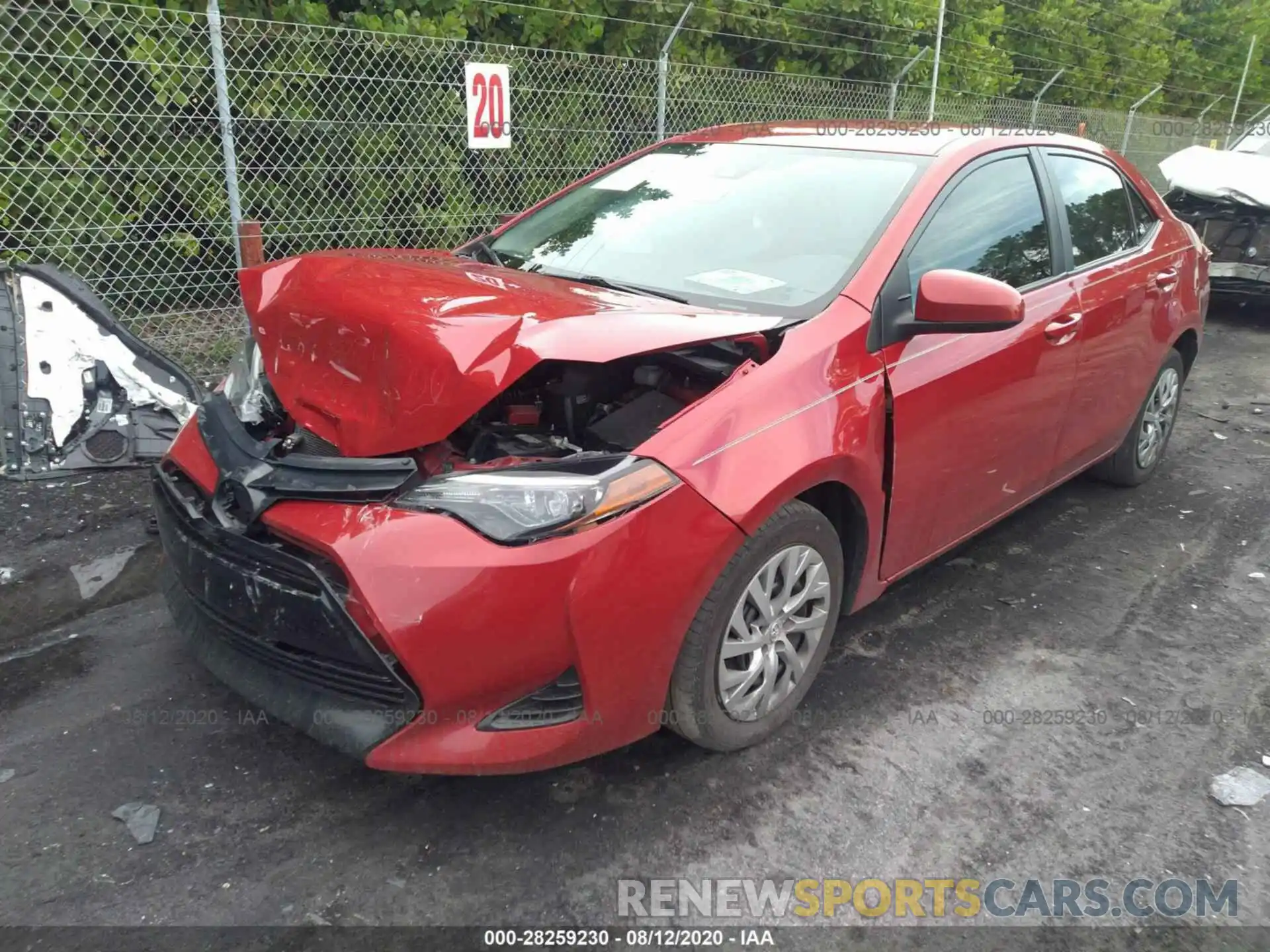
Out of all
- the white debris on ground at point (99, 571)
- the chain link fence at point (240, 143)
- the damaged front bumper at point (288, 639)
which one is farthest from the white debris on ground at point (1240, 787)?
the chain link fence at point (240, 143)

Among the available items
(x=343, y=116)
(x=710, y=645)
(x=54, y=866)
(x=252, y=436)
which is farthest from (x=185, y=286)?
(x=710, y=645)

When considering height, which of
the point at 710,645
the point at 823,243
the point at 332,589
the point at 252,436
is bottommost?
the point at 710,645

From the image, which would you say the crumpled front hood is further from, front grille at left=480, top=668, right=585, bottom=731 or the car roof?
the car roof

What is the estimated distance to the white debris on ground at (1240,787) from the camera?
261 centimetres

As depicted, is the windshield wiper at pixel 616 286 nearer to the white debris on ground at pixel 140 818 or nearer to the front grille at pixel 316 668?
the front grille at pixel 316 668

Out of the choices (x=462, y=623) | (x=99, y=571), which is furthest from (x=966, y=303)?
(x=99, y=571)

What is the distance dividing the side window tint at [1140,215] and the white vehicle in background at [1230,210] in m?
4.54

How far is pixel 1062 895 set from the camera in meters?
2.26

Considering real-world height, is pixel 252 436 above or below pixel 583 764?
above

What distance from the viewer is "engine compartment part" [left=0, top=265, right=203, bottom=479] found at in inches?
161

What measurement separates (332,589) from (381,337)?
657 millimetres

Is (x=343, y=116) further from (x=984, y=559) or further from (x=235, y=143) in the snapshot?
(x=984, y=559)

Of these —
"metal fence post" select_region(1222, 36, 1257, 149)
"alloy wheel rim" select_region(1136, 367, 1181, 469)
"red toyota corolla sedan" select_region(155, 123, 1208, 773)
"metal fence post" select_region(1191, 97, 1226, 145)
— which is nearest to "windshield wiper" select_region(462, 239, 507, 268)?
"red toyota corolla sedan" select_region(155, 123, 1208, 773)

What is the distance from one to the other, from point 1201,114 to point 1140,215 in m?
15.0
